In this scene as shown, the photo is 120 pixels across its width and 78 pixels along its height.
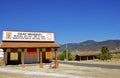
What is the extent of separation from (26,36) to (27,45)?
367 centimetres

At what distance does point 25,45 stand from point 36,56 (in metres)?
7.60

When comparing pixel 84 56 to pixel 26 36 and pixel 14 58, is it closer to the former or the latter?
pixel 14 58

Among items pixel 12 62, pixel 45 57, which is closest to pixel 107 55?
pixel 45 57

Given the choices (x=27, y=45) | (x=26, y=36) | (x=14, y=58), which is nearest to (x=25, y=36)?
(x=26, y=36)

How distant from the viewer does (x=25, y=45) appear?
3806cm

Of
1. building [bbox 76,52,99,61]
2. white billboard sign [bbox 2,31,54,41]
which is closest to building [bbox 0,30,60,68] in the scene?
white billboard sign [bbox 2,31,54,41]

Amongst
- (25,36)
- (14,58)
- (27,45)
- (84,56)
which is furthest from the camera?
(84,56)

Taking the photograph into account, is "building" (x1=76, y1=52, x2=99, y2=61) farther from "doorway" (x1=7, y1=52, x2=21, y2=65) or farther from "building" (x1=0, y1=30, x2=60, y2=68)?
"doorway" (x1=7, y1=52, x2=21, y2=65)

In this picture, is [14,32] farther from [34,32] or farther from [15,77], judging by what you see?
[15,77]

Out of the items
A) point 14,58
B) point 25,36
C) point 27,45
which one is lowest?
point 14,58

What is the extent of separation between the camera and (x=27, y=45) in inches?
1502

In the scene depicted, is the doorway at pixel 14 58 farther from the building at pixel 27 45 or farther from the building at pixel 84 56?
the building at pixel 84 56

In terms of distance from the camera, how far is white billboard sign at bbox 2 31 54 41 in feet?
131

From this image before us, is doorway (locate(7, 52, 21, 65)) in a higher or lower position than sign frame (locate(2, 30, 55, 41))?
lower
